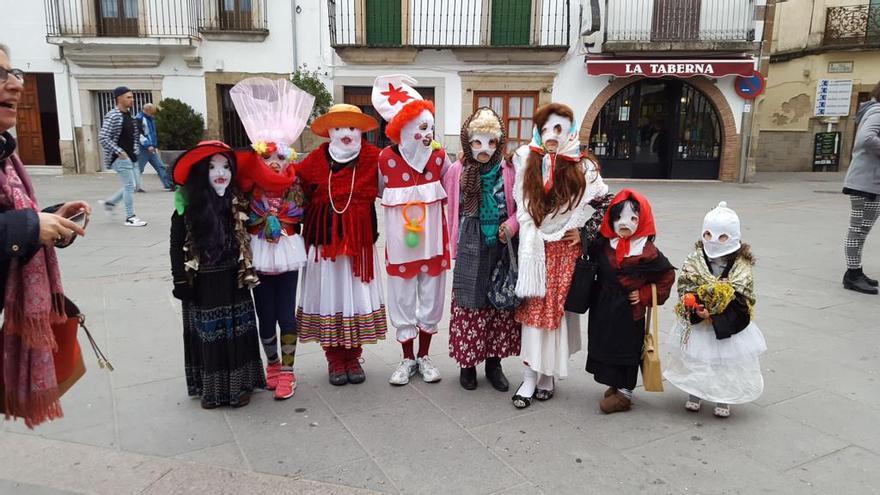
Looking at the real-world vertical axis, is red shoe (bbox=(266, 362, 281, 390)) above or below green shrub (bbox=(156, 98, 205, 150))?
below

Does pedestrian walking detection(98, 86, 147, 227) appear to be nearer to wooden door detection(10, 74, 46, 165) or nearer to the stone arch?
wooden door detection(10, 74, 46, 165)

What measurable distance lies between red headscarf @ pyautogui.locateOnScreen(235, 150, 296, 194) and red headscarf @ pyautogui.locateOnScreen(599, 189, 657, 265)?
1677 mm

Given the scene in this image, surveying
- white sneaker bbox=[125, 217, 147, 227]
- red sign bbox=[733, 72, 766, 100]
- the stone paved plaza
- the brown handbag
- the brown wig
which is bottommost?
the stone paved plaza

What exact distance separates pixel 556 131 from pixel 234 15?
1402 cm

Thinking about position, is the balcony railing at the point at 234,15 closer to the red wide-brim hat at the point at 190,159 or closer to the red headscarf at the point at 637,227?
the red wide-brim hat at the point at 190,159

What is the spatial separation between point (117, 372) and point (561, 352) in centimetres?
270

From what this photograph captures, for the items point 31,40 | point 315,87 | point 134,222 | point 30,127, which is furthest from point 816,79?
point 30,127

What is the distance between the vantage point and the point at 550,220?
334cm

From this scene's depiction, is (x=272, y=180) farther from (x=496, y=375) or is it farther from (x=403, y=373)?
(x=496, y=375)

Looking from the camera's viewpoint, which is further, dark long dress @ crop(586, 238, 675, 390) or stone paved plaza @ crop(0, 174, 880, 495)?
dark long dress @ crop(586, 238, 675, 390)

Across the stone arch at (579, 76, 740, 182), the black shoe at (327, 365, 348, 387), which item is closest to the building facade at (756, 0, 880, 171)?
the stone arch at (579, 76, 740, 182)

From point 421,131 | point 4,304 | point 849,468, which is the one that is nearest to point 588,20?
point 421,131

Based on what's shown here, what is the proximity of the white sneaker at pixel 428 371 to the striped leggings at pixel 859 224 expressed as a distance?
430 cm

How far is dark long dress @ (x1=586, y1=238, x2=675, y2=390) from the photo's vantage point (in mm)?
3223
